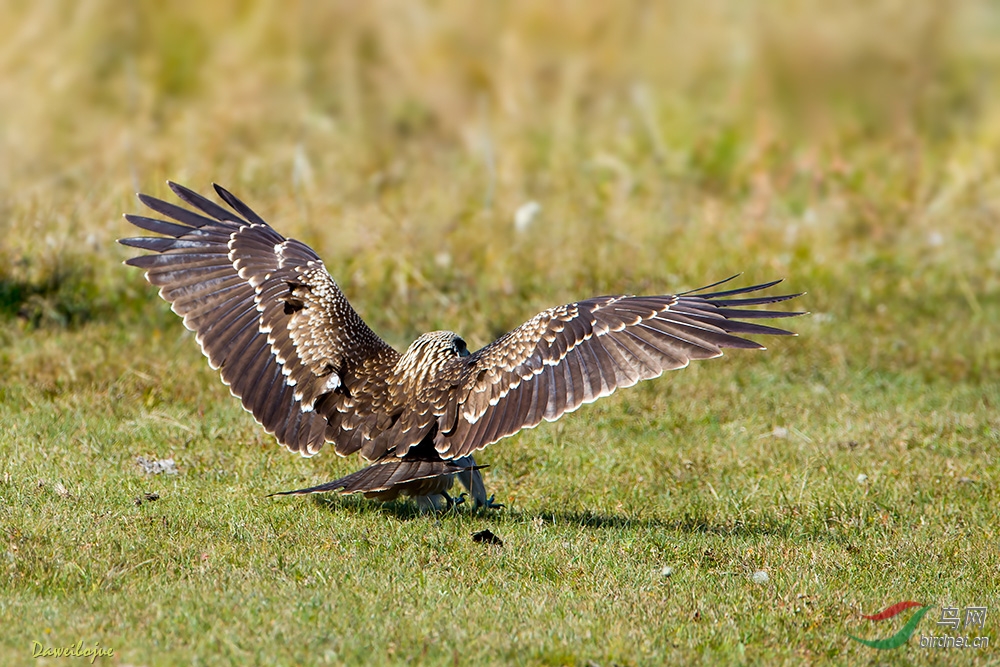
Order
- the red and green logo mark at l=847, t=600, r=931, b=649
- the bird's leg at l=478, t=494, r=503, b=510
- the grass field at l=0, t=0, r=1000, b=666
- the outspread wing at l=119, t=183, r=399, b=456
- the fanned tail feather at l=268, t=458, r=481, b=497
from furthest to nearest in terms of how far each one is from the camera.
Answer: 1. the bird's leg at l=478, t=494, r=503, b=510
2. the outspread wing at l=119, t=183, r=399, b=456
3. the fanned tail feather at l=268, t=458, r=481, b=497
4. the grass field at l=0, t=0, r=1000, b=666
5. the red and green logo mark at l=847, t=600, r=931, b=649

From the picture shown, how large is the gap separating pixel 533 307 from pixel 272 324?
4604 millimetres

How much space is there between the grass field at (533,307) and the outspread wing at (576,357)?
2.08 feet

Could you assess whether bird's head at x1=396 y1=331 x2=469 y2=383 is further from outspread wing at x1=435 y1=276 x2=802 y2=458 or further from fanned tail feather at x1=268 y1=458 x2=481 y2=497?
fanned tail feather at x1=268 y1=458 x2=481 y2=497

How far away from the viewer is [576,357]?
6355mm

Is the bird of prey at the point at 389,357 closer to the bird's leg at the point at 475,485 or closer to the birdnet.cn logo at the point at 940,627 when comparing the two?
the bird's leg at the point at 475,485

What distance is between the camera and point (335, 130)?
14.6 metres

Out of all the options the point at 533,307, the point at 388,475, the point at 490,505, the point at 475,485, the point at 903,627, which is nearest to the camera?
the point at 903,627

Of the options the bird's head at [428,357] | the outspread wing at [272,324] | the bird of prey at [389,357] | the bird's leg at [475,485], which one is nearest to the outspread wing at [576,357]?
the bird of prey at [389,357]

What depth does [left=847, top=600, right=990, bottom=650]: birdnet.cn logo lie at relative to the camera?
5223 mm

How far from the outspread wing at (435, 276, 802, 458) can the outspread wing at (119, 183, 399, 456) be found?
61 centimetres

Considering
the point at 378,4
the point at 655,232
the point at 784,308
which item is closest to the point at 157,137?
Answer: the point at 378,4

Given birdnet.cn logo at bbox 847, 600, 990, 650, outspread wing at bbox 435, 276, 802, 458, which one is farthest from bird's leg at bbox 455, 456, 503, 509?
birdnet.cn logo at bbox 847, 600, 990, 650

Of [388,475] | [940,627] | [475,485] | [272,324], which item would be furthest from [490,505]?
[940,627]

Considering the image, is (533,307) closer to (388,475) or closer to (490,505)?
(490,505)
